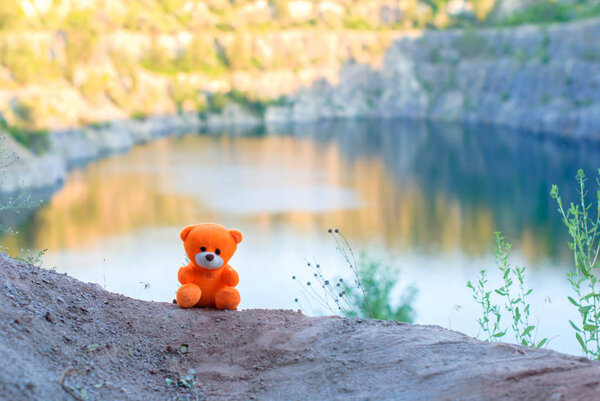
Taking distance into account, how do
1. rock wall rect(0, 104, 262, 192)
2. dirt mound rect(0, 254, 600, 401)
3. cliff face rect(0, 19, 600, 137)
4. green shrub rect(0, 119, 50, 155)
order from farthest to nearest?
cliff face rect(0, 19, 600, 137) < green shrub rect(0, 119, 50, 155) < rock wall rect(0, 104, 262, 192) < dirt mound rect(0, 254, 600, 401)

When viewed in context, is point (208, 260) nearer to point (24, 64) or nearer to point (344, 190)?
point (344, 190)

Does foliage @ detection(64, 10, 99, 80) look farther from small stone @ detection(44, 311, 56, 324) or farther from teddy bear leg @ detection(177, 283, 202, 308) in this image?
small stone @ detection(44, 311, 56, 324)

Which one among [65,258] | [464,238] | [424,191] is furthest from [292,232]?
[424,191]

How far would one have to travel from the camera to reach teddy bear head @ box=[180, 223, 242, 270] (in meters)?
6.39

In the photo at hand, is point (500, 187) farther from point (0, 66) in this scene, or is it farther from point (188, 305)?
point (0, 66)

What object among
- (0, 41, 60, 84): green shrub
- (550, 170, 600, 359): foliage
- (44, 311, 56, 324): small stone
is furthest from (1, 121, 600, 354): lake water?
(0, 41, 60, 84): green shrub

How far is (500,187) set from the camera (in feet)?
105

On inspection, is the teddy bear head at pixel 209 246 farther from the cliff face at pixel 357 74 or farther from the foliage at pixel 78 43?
the foliage at pixel 78 43

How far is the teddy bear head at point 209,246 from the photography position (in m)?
6.39

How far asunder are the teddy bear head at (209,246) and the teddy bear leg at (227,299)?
377 mm

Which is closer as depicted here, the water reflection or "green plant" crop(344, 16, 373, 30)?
the water reflection

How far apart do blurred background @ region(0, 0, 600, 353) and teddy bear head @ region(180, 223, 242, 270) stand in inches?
69.2

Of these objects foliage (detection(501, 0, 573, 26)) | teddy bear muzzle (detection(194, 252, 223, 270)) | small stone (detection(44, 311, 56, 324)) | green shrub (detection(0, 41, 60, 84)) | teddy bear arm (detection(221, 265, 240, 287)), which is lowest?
small stone (detection(44, 311, 56, 324))

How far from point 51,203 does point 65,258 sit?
8.53 m
